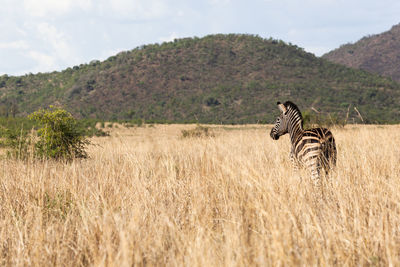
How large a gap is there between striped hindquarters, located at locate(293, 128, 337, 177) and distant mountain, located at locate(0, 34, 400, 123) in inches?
1969

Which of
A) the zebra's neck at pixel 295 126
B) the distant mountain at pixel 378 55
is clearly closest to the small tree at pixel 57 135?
the zebra's neck at pixel 295 126

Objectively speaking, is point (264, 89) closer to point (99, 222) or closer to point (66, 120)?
point (66, 120)

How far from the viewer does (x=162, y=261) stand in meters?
2.85

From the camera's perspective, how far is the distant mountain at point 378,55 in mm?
129250

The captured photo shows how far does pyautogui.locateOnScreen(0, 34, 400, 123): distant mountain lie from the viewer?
210 ft

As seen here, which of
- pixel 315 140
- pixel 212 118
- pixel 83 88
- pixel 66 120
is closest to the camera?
pixel 315 140

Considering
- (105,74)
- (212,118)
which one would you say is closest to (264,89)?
(212,118)

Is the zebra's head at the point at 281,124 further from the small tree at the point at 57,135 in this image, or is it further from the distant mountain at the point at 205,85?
the distant mountain at the point at 205,85

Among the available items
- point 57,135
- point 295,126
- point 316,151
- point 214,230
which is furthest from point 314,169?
point 57,135

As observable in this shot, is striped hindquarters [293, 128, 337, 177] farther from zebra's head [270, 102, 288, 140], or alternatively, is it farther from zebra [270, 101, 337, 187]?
zebra's head [270, 102, 288, 140]

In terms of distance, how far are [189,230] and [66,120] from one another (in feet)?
25.9

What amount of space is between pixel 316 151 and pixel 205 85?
70.6 meters

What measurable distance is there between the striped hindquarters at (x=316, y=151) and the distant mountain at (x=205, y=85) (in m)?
50.0

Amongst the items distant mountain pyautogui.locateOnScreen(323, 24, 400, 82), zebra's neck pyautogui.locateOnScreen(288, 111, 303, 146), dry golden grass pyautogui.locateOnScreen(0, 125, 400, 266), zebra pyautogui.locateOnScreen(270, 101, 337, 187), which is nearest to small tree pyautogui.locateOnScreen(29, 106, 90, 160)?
dry golden grass pyautogui.locateOnScreen(0, 125, 400, 266)
